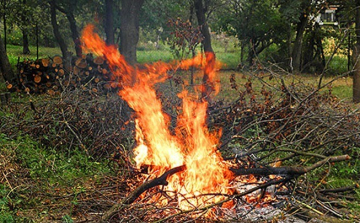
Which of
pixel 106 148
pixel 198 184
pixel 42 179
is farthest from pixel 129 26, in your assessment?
pixel 198 184

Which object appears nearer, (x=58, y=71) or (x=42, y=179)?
(x=42, y=179)

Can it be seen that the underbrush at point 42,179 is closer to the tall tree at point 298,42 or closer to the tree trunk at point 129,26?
the tree trunk at point 129,26

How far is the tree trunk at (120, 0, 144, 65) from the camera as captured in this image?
49.9ft

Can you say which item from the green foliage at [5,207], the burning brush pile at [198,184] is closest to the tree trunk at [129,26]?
the burning brush pile at [198,184]

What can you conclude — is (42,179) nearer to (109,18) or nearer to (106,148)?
(106,148)

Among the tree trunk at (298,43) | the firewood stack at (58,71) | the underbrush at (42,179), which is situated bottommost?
the underbrush at (42,179)

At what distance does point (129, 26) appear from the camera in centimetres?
1547

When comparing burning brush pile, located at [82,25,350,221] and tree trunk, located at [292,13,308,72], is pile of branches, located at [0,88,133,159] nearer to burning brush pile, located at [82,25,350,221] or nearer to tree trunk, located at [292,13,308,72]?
burning brush pile, located at [82,25,350,221]

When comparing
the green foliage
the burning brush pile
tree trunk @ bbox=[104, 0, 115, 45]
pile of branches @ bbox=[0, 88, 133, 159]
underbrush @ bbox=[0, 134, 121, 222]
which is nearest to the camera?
the green foliage

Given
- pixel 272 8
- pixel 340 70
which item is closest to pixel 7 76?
pixel 272 8

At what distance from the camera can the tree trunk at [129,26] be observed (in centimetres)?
1522

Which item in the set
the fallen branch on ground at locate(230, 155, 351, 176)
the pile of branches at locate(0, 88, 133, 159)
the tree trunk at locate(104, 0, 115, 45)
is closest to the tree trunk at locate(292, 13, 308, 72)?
the tree trunk at locate(104, 0, 115, 45)

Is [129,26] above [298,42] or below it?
above

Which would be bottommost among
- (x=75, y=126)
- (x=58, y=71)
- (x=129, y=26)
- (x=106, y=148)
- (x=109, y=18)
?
(x=106, y=148)
